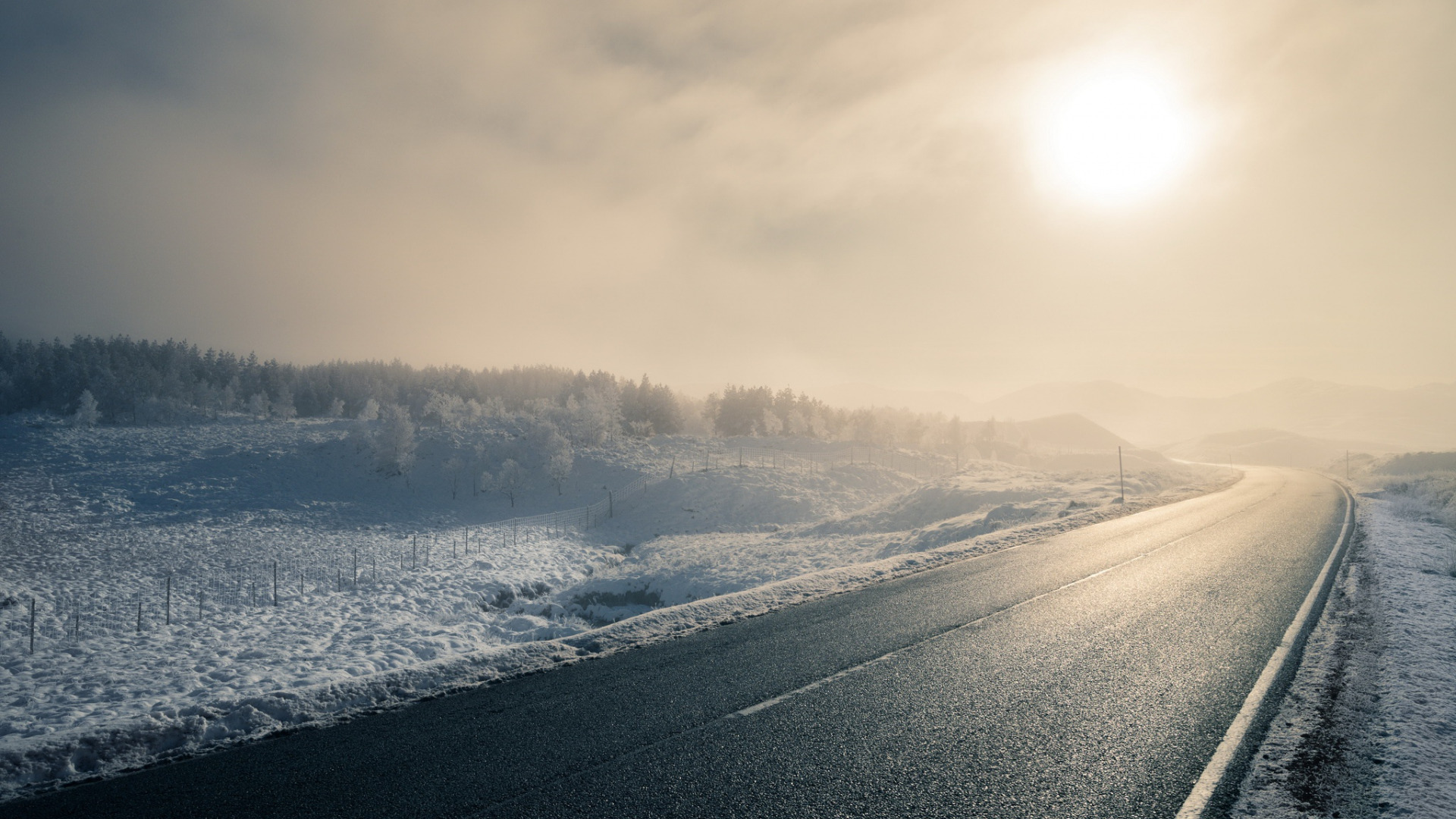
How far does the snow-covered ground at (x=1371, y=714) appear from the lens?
495 centimetres

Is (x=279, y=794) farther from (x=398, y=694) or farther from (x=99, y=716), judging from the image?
(x=99, y=716)

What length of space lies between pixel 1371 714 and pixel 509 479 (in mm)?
59319

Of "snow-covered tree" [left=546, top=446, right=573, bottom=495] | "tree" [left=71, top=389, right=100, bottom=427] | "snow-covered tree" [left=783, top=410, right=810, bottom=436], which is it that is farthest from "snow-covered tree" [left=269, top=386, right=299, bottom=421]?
"snow-covered tree" [left=783, top=410, right=810, bottom=436]

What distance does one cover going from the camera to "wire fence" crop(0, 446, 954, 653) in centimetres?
2008

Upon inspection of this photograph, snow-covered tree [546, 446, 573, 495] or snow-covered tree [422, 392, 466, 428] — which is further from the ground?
snow-covered tree [422, 392, 466, 428]

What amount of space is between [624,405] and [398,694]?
98181 millimetres

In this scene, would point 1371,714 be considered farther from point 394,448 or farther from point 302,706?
point 394,448

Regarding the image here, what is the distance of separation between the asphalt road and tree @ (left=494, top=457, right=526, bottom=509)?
170ft

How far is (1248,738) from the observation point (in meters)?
5.89

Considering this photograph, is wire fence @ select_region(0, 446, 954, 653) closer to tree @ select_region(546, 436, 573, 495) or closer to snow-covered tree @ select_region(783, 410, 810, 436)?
tree @ select_region(546, 436, 573, 495)

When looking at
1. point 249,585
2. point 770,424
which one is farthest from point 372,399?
point 249,585

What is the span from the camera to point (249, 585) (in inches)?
1014

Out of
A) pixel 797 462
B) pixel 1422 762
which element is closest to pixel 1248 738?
pixel 1422 762

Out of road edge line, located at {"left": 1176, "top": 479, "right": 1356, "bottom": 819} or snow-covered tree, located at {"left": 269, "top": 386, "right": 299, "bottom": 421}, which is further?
snow-covered tree, located at {"left": 269, "top": 386, "right": 299, "bottom": 421}
